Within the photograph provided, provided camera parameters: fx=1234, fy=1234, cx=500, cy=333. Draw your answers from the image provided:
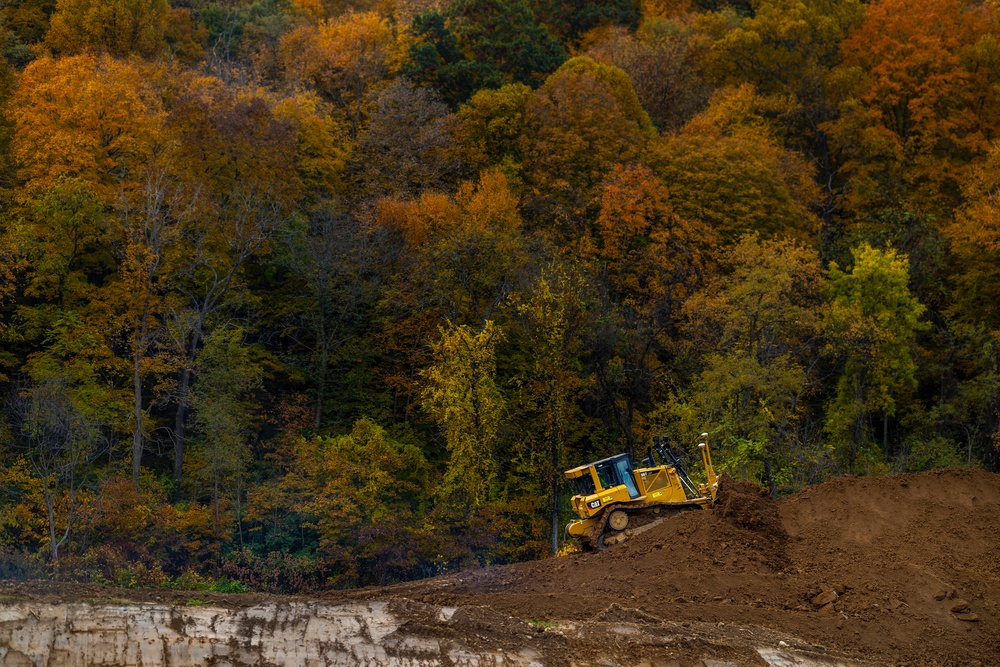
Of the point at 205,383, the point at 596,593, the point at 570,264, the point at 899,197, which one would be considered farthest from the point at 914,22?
the point at 596,593

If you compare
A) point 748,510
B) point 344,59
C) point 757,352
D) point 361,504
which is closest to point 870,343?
point 757,352

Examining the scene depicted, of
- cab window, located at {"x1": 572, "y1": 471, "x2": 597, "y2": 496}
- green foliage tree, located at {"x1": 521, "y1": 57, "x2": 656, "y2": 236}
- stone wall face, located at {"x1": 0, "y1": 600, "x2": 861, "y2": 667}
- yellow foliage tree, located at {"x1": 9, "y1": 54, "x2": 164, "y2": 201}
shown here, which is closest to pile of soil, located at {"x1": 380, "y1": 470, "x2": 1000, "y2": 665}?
stone wall face, located at {"x1": 0, "y1": 600, "x2": 861, "y2": 667}

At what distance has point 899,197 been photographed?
52.7 metres

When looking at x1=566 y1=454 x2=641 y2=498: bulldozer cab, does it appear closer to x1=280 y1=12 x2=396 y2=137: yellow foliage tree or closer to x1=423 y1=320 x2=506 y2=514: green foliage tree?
x1=423 y1=320 x2=506 y2=514: green foliage tree

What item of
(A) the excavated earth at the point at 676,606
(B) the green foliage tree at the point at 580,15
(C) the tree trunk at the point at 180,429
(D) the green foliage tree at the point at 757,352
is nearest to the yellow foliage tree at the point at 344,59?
(B) the green foliage tree at the point at 580,15

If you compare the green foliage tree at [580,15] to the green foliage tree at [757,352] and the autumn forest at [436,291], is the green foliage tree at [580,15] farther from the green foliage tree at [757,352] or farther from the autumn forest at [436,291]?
the green foliage tree at [757,352]

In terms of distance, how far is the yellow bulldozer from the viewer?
29.6 meters

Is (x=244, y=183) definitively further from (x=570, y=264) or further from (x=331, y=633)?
(x=331, y=633)

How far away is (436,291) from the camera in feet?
141

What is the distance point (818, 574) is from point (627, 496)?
18.4 ft

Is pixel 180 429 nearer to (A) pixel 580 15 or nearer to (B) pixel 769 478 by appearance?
(B) pixel 769 478

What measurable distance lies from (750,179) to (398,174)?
550 inches

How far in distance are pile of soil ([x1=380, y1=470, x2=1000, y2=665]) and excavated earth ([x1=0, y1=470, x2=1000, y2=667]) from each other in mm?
44

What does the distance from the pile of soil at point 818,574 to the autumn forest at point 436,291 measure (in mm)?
8609
